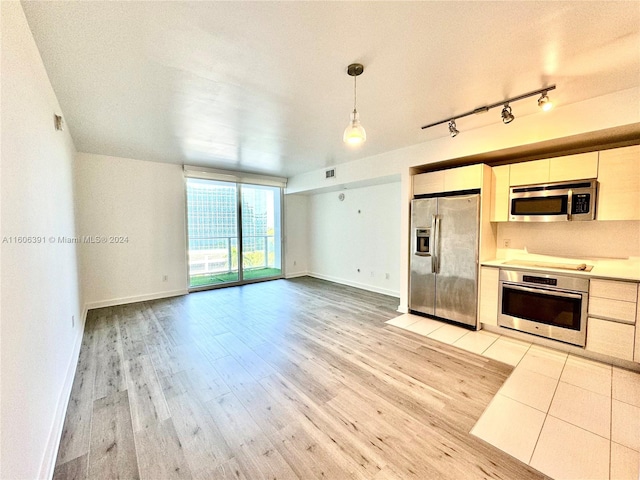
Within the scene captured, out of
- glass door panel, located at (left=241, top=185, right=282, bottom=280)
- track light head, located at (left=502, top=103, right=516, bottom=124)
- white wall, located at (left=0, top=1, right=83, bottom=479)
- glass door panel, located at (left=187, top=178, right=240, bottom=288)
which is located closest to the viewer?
white wall, located at (left=0, top=1, right=83, bottom=479)

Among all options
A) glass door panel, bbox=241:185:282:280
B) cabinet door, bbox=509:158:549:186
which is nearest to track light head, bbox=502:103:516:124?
cabinet door, bbox=509:158:549:186

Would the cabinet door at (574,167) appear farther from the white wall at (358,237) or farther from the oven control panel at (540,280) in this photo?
the white wall at (358,237)

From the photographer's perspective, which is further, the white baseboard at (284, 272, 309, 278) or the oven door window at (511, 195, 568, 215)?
the white baseboard at (284, 272, 309, 278)

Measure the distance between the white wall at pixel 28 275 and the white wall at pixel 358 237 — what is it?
4.64 meters

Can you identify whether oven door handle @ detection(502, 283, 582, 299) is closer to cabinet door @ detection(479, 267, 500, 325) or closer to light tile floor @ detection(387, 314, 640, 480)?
cabinet door @ detection(479, 267, 500, 325)

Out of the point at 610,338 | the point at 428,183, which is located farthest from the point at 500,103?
the point at 610,338

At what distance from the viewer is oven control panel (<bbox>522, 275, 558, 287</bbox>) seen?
279cm

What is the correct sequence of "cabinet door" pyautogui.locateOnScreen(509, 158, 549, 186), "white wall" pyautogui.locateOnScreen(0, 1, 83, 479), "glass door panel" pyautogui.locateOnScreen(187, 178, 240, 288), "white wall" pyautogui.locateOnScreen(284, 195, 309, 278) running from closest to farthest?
"white wall" pyautogui.locateOnScreen(0, 1, 83, 479) → "cabinet door" pyautogui.locateOnScreen(509, 158, 549, 186) → "glass door panel" pyautogui.locateOnScreen(187, 178, 240, 288) → "white wall" pyautogui.locateOnScreen(284, 195, 309, 278)

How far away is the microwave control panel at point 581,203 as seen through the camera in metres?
2.67

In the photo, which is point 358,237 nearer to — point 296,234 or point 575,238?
point 296,234

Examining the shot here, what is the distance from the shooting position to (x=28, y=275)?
4.83 ft

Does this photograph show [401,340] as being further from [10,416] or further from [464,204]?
[10,416]

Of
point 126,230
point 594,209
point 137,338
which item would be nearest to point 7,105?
point 137,338

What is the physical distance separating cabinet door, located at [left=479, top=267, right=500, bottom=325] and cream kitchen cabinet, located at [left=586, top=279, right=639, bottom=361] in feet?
2.63
